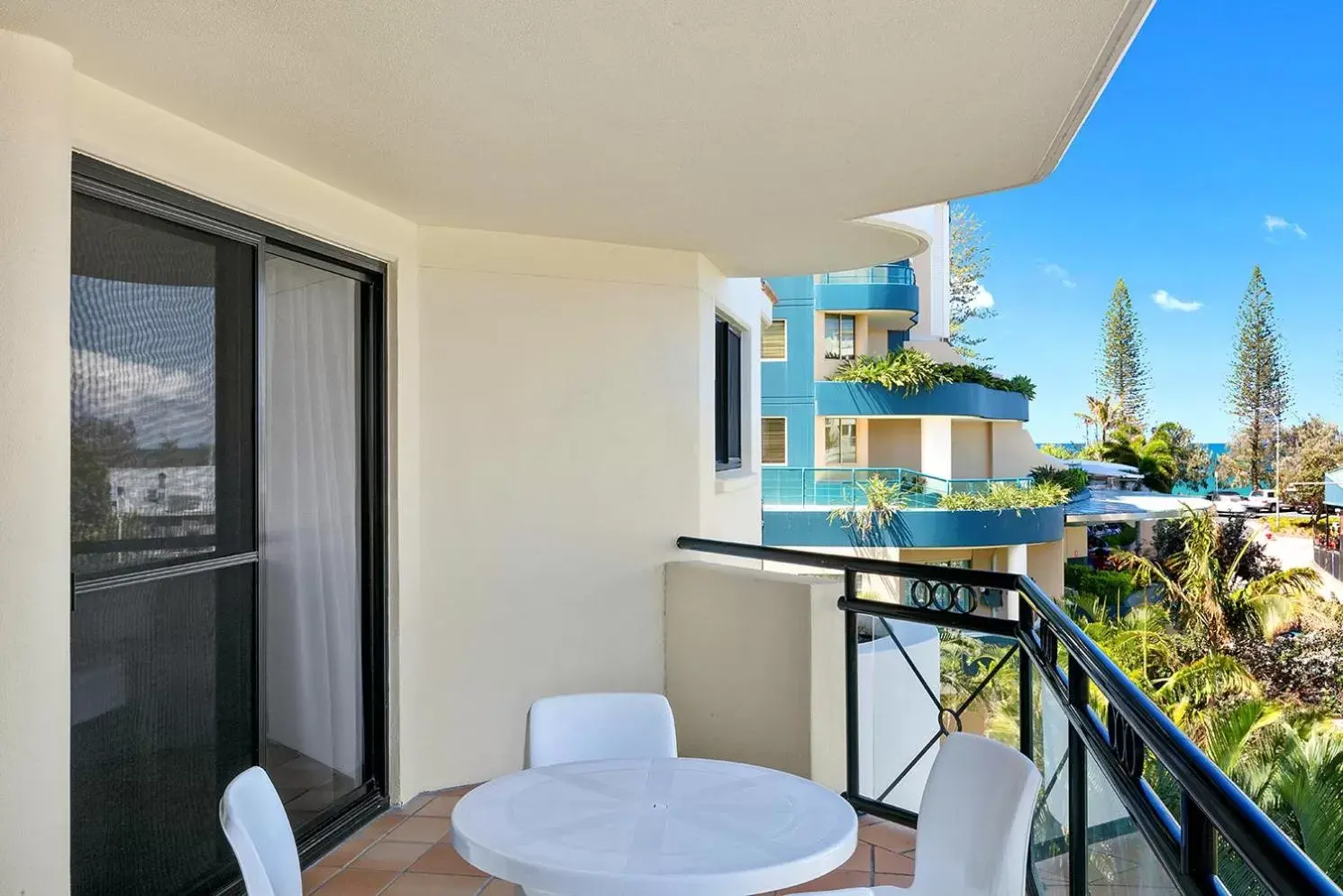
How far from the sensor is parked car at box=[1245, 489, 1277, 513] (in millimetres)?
34781

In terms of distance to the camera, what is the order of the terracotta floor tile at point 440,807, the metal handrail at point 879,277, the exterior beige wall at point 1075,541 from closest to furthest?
the terracotta floor tile at point 440,807, the metal handrail at point 879,277, the exterior beige wall at point 1075,541

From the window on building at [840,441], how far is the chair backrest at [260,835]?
1914 cm

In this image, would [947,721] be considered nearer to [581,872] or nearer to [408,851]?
[408,851]

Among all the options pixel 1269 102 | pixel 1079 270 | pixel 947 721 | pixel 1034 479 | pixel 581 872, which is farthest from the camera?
pixel 1079 270

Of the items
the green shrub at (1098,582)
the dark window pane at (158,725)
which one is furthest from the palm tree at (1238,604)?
the dark window pane at (158,725)

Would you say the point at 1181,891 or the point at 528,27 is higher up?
the point at 528,27

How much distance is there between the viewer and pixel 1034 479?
69.3 ft

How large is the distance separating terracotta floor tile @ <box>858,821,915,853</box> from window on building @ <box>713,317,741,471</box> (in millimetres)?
2486

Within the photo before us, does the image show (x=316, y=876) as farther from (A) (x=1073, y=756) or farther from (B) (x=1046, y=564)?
(B) (x=1046, y=564)

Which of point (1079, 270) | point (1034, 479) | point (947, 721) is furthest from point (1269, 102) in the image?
point (947, 721)

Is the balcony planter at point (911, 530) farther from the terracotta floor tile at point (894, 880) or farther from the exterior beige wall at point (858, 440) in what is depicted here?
the terracotta floor tile at point (894, 880)

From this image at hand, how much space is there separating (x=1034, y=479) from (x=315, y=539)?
19477mm

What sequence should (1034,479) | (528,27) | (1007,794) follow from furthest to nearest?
(1034,479) < (528,27) < (1007,794)

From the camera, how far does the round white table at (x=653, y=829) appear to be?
1.76 m
